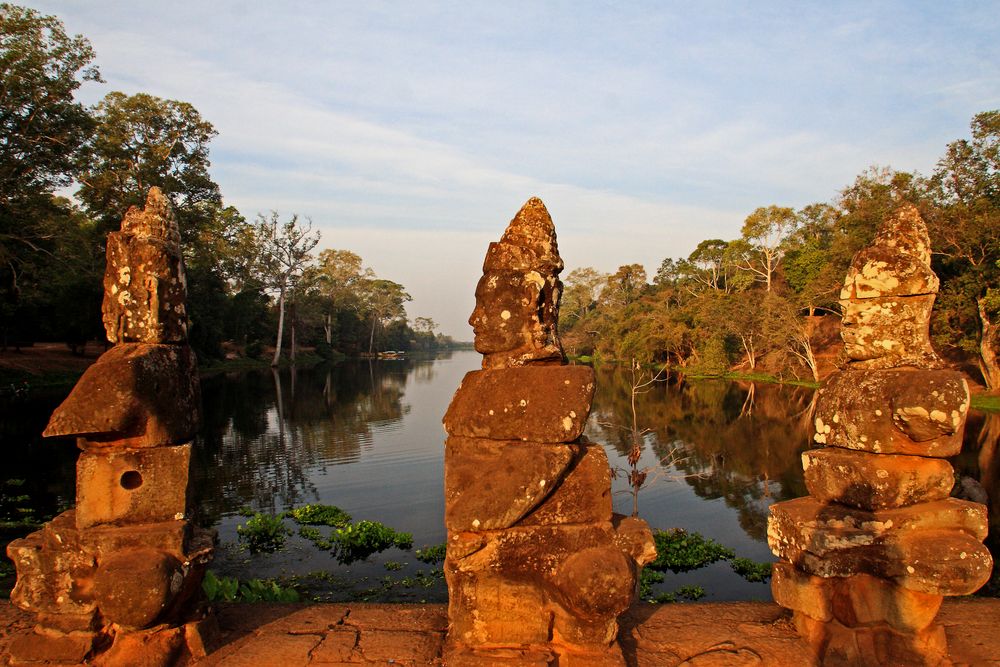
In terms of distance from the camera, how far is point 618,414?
83.8 ft

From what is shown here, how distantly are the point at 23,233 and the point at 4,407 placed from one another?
620 cm

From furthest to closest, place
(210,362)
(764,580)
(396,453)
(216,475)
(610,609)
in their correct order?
(210,362) < (396,453) < (216,475) < (764,580) < (610,609)

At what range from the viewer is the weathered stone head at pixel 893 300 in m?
3.67

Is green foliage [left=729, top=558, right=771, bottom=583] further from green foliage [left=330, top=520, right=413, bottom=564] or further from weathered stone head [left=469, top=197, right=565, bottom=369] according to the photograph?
weathered stone head [left=469, top=197, right=565, bottom=369]

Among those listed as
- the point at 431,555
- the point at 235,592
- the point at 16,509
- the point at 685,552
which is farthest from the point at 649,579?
the point at 16,509

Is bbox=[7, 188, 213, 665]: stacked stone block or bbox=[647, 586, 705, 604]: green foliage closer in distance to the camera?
bbox=[7, 188, 213, 665]: stacked stone block

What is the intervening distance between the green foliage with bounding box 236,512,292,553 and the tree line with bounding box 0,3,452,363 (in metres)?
5.34

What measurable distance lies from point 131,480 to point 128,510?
0.58 feet

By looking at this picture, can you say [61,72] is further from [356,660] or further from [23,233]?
[356,660]

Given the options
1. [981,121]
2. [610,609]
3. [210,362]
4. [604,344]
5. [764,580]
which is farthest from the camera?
[604,344]

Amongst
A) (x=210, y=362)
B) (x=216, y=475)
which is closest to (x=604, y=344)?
(x=210, y=362)

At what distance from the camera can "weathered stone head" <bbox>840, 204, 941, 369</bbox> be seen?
367 centimetres

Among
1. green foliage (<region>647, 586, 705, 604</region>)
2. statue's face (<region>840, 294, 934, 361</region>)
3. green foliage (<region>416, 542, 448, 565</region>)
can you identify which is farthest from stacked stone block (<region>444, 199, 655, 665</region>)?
green foliage (<region>416, 542, 448, 565</region>)

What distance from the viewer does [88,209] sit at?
2788 cm
